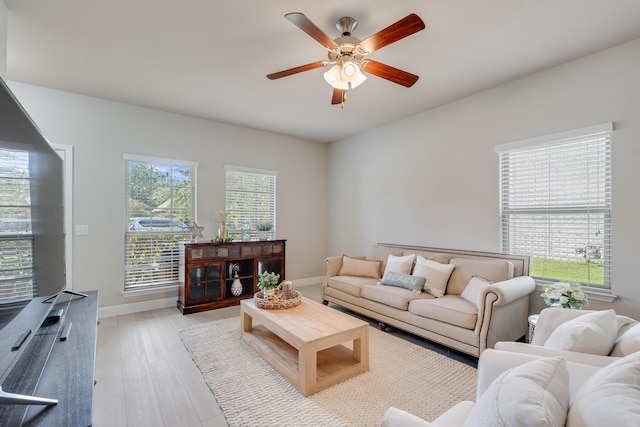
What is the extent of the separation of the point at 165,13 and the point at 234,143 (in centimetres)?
262

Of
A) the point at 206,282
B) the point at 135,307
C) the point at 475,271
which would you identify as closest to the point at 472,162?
the point at 475,271

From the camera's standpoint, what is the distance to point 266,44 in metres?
2.54

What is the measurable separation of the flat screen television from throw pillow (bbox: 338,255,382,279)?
10.3ft

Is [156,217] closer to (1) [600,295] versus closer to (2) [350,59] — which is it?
(2) [350,59]

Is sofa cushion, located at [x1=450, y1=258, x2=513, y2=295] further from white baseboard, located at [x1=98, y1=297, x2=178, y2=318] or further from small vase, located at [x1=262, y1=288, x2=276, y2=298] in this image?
white baseboard, located at [x1=98, y1=297, x2=178, y2=318]

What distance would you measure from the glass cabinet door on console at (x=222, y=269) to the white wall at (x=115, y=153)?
0.53m

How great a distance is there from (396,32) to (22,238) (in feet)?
7.38

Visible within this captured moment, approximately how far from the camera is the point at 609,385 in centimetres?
78

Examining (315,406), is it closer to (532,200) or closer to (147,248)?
(532,200)

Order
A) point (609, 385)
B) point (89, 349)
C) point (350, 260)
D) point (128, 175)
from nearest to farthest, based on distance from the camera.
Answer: point (609, 385) → point (89, 349) → point (128, 175) → point (350, 260)

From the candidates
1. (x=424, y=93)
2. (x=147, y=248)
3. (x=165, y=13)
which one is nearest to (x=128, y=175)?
(x=147, y=248)

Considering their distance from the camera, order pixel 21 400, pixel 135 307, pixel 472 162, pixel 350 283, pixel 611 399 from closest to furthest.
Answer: pixel 611 399
pixel 21 400
pixel 472 162
pixel 350 283
pixel 135 307

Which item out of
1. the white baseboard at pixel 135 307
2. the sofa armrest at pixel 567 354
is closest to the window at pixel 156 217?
the white baseboard at pixel 135 307

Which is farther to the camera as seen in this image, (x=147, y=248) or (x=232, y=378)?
(x=147, y=248)
